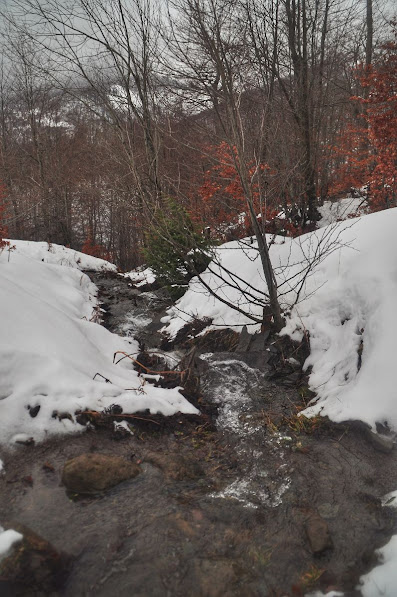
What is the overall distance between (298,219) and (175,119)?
4970 mm

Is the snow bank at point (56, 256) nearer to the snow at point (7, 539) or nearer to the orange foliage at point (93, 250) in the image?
the orange foliage at point (93, 250)

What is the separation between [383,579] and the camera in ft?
6.23

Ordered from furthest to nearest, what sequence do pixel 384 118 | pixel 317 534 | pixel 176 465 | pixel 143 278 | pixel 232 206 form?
1. pixel 143 278
2. pixel 232 206
3. pixel 384 118
4. pixel 176 465
5. pixel 317 534

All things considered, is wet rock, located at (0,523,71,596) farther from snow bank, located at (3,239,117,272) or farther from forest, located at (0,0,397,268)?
snow bank, located at (3,239,117,272)

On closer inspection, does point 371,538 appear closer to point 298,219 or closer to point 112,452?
point 112,452

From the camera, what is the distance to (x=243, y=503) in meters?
2.54

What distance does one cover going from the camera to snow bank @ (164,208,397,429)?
10.8 feet

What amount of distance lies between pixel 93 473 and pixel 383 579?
6.39 ft

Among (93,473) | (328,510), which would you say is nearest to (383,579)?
(328,510)

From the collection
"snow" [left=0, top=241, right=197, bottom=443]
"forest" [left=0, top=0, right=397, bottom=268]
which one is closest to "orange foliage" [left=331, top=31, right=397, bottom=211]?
"forest" [left=0, top=0, right=397, bottom=268]

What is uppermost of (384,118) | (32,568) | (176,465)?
(384,118)

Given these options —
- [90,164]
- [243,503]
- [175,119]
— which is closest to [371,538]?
[243,503]

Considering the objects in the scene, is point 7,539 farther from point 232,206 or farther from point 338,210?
point 338,210

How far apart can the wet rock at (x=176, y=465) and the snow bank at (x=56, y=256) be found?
9302 millimetres
